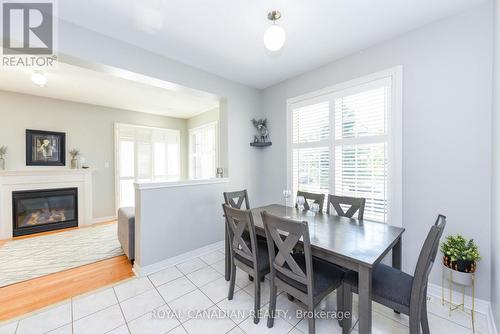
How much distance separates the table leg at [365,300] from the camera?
1240mm

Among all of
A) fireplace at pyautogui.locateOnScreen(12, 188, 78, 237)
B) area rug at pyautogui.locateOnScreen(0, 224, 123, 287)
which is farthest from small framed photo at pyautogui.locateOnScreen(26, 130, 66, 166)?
area rug at pyautogui.locateOnScreen(0, 224, 123, 287)

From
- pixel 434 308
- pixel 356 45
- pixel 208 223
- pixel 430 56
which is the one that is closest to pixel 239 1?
pixel 356 45

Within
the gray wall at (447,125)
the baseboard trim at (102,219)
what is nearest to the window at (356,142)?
the gray wall at (447,125)

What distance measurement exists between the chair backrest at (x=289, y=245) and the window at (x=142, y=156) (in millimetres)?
4662

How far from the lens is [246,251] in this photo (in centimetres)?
182

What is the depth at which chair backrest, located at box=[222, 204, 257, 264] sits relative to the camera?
1.66 m

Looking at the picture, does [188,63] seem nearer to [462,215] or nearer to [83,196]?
[462,215]

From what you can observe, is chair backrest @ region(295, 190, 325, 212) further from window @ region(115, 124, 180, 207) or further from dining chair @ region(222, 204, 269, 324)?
window @ region(115, 124, 180, 207)

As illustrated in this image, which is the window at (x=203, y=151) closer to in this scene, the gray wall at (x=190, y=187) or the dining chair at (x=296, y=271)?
the gray wall at (x=190, y=187)

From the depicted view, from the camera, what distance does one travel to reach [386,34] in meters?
2.17

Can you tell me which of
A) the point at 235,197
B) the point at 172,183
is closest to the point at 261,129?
the point at 235,197

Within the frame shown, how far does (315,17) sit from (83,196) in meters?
5.35

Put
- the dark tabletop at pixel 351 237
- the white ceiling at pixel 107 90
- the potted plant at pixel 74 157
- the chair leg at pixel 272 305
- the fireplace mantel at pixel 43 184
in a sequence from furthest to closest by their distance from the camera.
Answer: the potted plant at pixel 74 157 < the fireplace mantel at pixel 43 184 < the white ceiling at pixel 107 90 < the chair leg at pixel 272 305 < the dark tabletop at pixel 351 237

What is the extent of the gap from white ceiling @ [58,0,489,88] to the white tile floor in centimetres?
269
